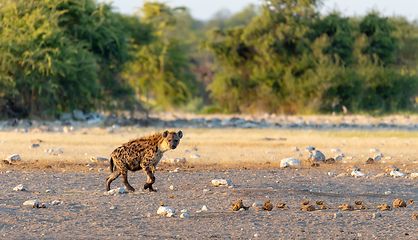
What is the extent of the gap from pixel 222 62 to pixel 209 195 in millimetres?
25610

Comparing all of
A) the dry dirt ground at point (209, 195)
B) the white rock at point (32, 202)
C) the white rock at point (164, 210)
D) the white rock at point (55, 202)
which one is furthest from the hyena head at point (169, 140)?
the white rock at point (32, 202)

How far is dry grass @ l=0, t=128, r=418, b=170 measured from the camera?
1190 centimetres

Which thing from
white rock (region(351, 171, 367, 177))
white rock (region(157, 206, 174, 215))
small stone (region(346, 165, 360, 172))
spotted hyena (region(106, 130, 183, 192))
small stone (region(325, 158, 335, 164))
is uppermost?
Result: spotted hyena (region(106, 130, 183, 192))

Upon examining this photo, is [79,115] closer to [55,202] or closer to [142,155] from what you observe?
[142,155]

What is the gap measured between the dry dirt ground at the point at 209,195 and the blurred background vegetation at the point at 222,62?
22.4 feet

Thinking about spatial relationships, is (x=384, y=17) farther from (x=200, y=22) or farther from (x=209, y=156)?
(x=200, y=22)

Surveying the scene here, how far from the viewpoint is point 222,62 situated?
33.1 metres

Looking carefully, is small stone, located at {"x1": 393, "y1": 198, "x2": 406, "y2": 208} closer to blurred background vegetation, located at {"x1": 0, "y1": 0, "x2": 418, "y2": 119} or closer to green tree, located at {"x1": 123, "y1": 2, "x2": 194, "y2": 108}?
blurred background vegetation, located at {"x1": 0, "y1": 0, "x2": 418, "y2": 119}

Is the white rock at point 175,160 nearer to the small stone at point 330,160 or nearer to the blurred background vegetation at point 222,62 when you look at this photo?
the small stone at point 330,160

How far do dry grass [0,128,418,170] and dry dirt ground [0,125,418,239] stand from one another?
0.04 meters

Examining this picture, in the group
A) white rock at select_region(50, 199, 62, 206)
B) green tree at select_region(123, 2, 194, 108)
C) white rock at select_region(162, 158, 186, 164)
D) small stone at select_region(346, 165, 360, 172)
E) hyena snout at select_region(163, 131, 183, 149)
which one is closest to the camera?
white rock at select_region(50, 199, 62, 206)

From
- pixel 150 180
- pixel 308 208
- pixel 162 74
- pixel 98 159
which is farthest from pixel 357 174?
pixel 162 74

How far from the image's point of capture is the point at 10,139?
50.7 ft

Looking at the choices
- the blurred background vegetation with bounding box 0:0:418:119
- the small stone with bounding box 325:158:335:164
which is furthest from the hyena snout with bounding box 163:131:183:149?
the blurred background vegetation with bounding box 0:0:418:119
